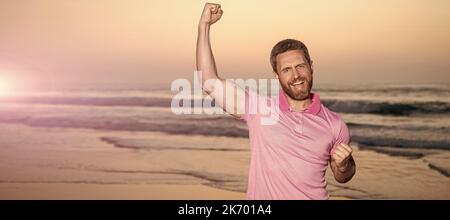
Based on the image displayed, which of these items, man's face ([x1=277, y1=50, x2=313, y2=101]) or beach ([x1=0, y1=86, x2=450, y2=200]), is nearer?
man's face ([x1=277, y1=50, x2=313, y2=101])

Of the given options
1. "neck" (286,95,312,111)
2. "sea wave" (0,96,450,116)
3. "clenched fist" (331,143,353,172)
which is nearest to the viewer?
"clenched fist" (331,143,353,172)

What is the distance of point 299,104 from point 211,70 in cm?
35

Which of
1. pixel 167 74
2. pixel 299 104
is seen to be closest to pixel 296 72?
pixel 299 104

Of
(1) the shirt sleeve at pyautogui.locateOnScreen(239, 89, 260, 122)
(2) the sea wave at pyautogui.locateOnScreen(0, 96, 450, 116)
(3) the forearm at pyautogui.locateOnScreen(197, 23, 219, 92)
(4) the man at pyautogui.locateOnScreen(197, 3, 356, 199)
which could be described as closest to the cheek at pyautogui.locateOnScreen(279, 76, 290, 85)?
(4) the man at pyautogui.locateOnScreen(197, 3, 356, 199)

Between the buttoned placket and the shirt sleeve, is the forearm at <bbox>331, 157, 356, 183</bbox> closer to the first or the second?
the buttoned placket

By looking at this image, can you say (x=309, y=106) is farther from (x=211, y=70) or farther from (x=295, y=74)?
(x=211, y=70)

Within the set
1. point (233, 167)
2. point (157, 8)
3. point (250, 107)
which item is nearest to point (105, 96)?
point (157, 8)

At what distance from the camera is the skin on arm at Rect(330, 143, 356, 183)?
5.48 feet

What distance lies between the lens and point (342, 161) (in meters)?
1.70

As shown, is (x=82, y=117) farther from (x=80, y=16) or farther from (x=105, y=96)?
(x=80, y=16)

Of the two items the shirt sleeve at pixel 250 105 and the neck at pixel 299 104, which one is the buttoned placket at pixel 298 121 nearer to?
the neck at pixel 299 104

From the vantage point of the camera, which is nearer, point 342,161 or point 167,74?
point 342,161

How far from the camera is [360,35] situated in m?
3.39
